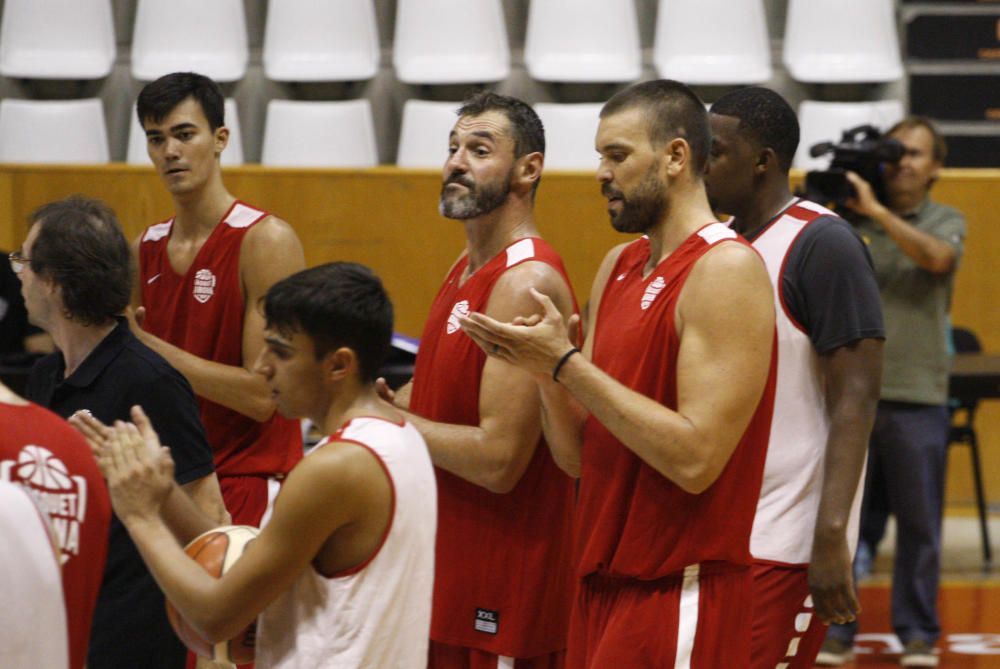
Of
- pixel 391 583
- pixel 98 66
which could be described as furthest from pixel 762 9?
pixel 391 583

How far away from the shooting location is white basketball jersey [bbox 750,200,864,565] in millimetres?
3570

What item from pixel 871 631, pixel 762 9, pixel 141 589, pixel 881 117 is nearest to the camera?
pixel 141 589

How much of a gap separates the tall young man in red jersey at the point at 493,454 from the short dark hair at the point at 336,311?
0.91 m

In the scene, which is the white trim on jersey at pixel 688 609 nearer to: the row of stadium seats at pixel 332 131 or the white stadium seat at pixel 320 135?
the row of stadium seats at pixel 332 131

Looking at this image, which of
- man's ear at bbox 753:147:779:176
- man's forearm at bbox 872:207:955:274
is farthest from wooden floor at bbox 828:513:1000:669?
man's ear at bbox 753:147:779:176

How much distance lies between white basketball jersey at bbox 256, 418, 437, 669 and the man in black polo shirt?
21.1 inches

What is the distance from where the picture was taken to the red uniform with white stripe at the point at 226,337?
4.24 m

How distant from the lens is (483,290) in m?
3.74

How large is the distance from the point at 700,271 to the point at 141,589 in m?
1.31

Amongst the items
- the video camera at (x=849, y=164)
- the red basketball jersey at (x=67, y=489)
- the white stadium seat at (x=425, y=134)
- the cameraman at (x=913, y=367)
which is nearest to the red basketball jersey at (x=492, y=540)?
the red basketball jersey at (x=67, y=489)

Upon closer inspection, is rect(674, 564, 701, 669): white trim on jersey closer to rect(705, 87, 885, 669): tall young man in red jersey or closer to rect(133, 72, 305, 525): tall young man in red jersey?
rect(705, 87, 885, 669): tall young man in red jersey

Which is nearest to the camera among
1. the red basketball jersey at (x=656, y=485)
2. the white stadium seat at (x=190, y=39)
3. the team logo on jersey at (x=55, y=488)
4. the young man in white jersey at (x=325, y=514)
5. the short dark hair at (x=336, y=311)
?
the team logo on jersey at (x=55, y=488)

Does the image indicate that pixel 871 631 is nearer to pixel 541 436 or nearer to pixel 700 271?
pixel 541 436

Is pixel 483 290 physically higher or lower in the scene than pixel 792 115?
lower
